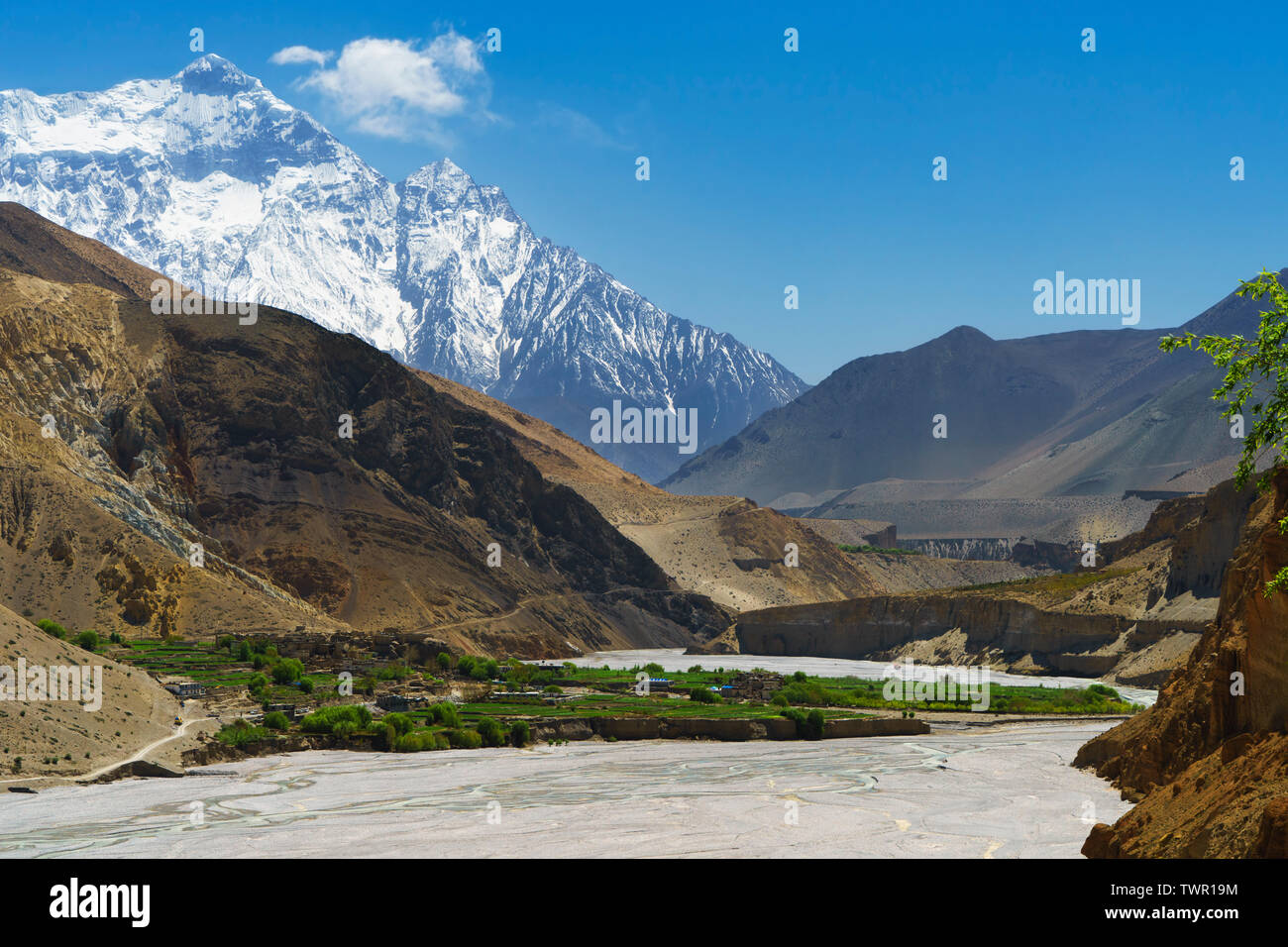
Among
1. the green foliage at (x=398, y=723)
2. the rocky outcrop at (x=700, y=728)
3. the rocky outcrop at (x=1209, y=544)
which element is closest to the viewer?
the green foliage at (x=398, y=723)

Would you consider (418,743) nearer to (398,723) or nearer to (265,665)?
(398,723)

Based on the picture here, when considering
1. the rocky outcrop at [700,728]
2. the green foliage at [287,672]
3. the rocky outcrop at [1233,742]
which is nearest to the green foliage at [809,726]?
the rocky outcrop at [700,728]

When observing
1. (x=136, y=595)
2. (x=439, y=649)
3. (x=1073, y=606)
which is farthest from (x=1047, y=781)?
(x=1073, y=606)

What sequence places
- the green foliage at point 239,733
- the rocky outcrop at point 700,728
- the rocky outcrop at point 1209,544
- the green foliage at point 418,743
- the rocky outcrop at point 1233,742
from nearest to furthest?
the rocky outcrop at point 1233,742, the green foliage at point 239,733, the green foliage at point 418,743, the rocky outcrop at point 700,728, the rocky outcrop at point 1209,544

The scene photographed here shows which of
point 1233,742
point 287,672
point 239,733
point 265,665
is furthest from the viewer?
point 265,665

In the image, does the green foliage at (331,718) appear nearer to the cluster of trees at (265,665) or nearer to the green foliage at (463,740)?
the green foliage at (463,740)

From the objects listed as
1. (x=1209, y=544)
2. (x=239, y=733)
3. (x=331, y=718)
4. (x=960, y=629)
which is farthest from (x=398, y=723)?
(x=960, y=629)
